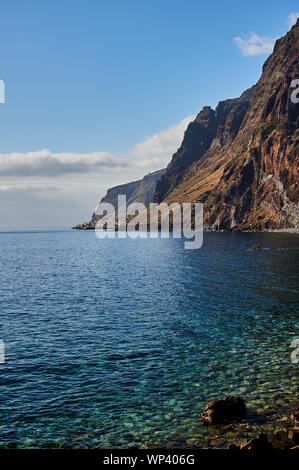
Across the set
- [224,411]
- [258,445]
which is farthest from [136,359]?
[258,445]

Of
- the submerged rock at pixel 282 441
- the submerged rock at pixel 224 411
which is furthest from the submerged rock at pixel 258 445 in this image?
the submerged rock at pixel 224 411

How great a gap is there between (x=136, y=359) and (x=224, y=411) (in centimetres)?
1046

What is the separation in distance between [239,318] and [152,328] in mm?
10438

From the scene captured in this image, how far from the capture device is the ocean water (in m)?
19.8

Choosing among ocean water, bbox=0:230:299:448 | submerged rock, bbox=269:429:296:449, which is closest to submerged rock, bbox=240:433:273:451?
submerged rock, bbox=269:429:296:449

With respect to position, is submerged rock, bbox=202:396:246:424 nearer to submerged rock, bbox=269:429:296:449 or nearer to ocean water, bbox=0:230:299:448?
ocean water, bbox=0:230:299:448

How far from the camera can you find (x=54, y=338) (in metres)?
34.3

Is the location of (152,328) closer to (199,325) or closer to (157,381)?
(199,325)

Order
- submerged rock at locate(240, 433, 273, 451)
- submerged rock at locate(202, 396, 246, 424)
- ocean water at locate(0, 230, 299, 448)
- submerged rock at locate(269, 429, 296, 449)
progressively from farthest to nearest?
ocean water at locate(0, 230, 299, 448) < submerged rock at locate(202, 396, 246, 424) < submerged rock at locate(269, 429, 296, 449) < submerged rock at locate(240, 433, 273, 451)

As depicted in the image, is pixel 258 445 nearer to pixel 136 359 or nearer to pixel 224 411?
pixel 224 411

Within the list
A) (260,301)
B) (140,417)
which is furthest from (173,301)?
(140,417)

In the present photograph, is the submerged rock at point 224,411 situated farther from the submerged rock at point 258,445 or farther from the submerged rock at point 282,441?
the submerged rock at point 258,445

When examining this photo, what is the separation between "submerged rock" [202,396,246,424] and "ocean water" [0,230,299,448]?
2.31ft

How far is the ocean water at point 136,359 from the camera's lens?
19.8 m
